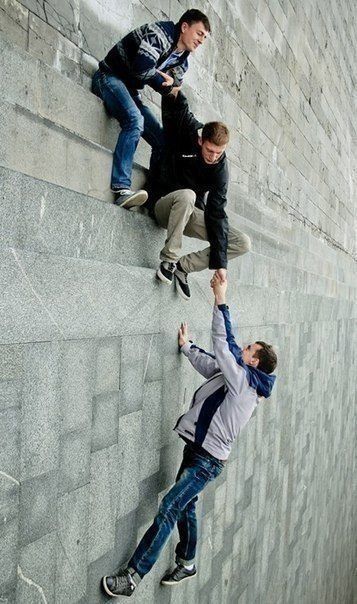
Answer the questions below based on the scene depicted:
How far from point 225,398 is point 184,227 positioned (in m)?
1.29

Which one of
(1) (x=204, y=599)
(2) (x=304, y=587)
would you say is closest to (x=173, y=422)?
(1) (x=204, y=599)

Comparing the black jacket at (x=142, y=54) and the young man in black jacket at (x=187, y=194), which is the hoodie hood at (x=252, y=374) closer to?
the young man in black jacket at (x=187, y=194)

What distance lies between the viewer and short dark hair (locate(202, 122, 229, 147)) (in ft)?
12.1

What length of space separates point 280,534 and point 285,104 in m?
6.37

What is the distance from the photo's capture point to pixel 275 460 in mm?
7840

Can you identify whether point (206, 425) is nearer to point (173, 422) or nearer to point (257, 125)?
point (173, 422)

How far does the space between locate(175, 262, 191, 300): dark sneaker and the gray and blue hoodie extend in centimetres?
36

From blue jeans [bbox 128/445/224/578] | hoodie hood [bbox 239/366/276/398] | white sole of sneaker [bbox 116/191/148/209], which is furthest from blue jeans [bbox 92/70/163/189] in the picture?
blue jeans [bbox 128/445/224/578]

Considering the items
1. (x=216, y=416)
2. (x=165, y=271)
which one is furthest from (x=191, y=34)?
(x=216, y=416)

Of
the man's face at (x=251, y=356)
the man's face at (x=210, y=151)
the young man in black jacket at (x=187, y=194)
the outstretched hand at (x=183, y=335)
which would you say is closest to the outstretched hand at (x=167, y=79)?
the young man in black jacket at (x=187, y=194)

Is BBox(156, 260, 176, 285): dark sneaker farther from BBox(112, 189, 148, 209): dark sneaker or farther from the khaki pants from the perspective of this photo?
BBox(112, 189, 148, 209): dark sneaker

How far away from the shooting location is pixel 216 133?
369 centimetres

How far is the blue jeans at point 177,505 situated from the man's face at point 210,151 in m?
2.12

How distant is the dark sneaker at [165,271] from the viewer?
4125 millimetres
